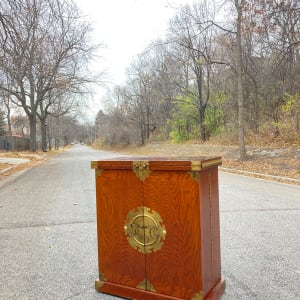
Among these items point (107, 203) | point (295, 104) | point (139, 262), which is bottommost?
point (139, 262)

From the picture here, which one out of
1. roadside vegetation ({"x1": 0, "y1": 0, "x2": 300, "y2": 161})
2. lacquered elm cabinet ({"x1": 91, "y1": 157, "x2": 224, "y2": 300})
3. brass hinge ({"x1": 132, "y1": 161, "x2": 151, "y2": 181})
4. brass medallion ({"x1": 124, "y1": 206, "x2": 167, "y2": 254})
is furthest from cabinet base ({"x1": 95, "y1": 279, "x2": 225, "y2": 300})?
roadside vegetation ({"x1": 0, "y1": 0, "x2": 300, "y2": 161})

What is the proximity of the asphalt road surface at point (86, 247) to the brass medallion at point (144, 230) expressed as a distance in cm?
55

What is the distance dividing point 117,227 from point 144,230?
27 cm

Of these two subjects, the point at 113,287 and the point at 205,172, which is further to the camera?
the point at 113,287

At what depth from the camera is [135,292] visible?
9.11 ft

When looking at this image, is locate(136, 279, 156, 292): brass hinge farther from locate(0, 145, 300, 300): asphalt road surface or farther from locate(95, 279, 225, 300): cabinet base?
locate(0, 145, 300, 300): asphalt road surface

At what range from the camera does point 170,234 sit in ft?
8.68

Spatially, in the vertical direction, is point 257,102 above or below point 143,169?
above

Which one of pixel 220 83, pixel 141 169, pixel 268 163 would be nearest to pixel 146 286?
pixel 141 169

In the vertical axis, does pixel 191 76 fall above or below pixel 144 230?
above

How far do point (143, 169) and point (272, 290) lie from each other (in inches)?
60.7

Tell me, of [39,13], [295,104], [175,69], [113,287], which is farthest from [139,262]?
[175,69]

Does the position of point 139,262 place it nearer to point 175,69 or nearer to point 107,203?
Result: point 107,203

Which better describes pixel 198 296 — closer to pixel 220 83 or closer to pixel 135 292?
pixel 135 292
